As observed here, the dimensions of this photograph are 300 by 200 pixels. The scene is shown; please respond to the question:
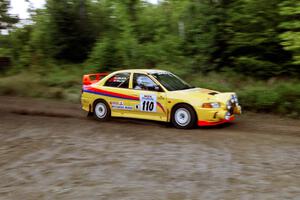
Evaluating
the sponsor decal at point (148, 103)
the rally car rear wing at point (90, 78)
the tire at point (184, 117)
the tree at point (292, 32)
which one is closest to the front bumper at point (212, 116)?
the tire at point (184, 117)

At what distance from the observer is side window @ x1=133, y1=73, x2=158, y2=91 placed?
448 inches

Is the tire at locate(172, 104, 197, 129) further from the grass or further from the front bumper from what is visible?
the grass

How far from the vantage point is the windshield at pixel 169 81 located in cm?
1142

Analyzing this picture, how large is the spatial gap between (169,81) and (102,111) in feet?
7.18

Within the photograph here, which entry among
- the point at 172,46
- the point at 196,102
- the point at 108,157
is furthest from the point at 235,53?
the point at 108,157

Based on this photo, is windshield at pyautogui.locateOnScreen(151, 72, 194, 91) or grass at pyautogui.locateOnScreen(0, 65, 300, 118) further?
grass at pyautogui.locateOnScreen(0, 65, 300, 118)

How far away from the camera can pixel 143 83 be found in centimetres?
1159

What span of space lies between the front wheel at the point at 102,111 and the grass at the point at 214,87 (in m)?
4.39

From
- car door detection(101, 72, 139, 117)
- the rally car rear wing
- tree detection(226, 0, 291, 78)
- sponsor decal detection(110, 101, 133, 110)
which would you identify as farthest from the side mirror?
tree detection(226, 0, 291, 78)

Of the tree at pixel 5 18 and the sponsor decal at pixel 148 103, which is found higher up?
the tree at pixel 5 18

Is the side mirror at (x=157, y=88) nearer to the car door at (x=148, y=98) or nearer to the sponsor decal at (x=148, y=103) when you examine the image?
the car door at (x=148, y=98)

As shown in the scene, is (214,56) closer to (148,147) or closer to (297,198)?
(148,147)

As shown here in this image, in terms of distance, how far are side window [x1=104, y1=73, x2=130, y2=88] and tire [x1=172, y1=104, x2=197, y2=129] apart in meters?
1.74

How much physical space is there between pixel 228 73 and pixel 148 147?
8.91 meters
